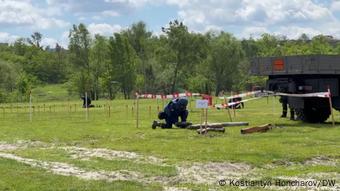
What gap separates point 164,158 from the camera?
1520 cm

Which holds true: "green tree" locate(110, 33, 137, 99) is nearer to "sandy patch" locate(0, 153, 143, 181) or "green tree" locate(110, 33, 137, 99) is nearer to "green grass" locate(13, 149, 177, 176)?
"green grass" locate(13, 149, 177, 176)

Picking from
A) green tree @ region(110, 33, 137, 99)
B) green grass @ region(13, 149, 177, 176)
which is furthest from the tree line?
green grass @ region(13, 149, 177, 176)

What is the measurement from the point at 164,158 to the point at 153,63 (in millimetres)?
99871

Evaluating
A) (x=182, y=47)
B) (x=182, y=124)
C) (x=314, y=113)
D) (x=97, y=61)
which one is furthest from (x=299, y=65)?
(x=97, y=61)

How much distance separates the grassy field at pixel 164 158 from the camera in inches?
466

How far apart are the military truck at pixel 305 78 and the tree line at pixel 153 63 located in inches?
2585

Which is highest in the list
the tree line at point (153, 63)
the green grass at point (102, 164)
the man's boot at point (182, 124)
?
the tree line at point (153, 63)

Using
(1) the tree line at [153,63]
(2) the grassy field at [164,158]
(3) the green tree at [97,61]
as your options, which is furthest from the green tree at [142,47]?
(2) the grassy field at [164,158]

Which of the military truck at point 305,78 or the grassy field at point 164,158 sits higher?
the military truck at point 305,78

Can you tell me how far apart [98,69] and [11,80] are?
1570 cm

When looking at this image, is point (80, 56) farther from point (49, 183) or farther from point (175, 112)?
point (49, 183)

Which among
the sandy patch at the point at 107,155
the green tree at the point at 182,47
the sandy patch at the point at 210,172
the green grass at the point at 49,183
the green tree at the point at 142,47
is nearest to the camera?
the green grass at the point at 49,183

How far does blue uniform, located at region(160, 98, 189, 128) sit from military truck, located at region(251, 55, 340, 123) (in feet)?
11.5

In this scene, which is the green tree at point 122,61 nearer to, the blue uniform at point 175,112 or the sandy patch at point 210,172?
the blue uniform at point 175,112
